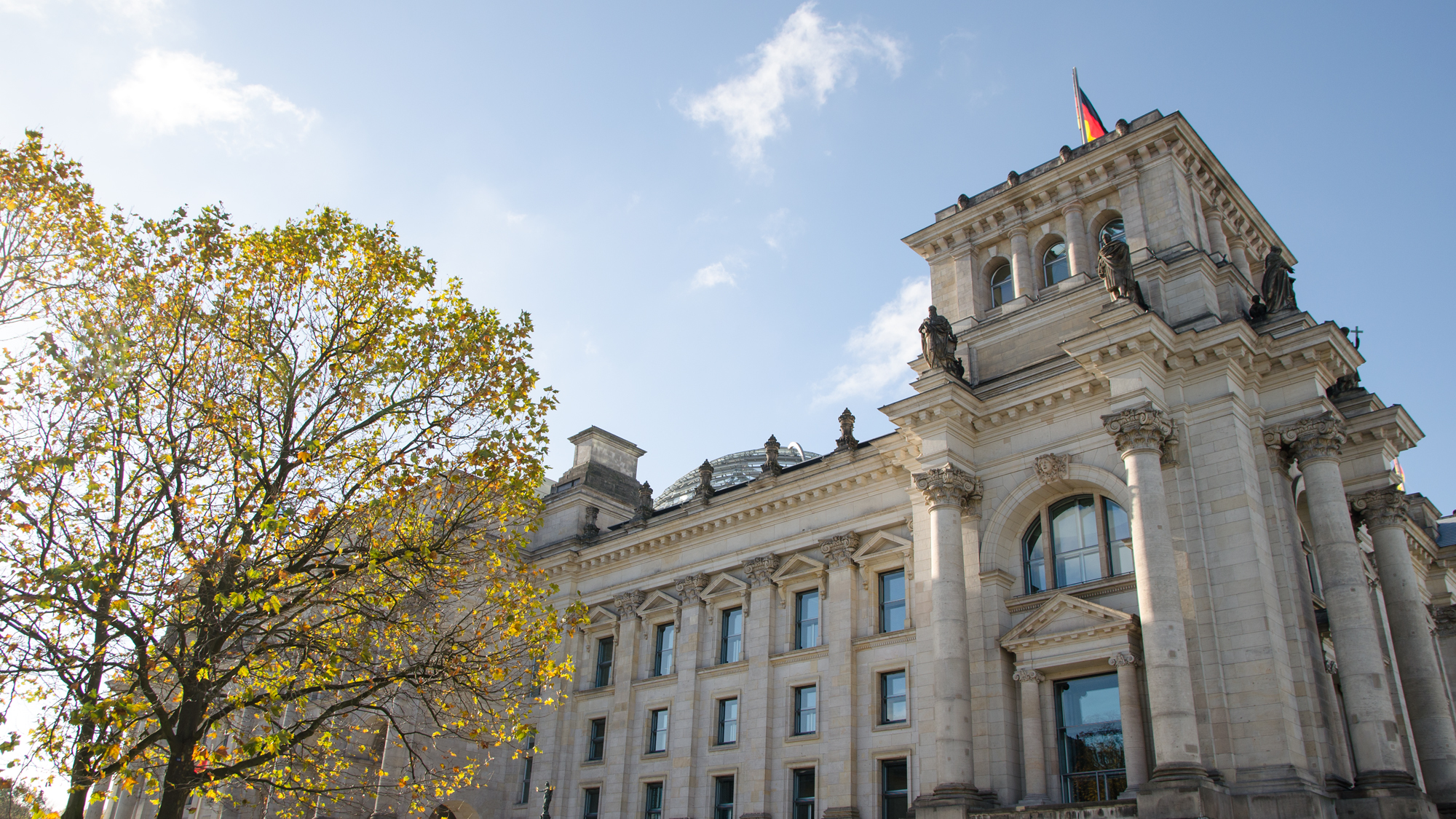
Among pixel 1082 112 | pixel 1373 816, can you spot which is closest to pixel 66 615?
pixel 1373 816

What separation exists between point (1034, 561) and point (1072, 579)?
1159 millimetres

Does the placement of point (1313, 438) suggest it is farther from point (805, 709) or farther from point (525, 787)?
point (525, 787)

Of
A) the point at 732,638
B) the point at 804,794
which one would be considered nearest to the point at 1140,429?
the point at 804,794

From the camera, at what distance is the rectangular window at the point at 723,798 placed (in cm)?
2969

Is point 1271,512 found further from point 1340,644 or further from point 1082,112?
point 1082,112

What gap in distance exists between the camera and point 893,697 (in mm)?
27156

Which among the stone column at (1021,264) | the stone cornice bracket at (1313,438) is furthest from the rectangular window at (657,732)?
the stone cornice bracket at (1313,438)

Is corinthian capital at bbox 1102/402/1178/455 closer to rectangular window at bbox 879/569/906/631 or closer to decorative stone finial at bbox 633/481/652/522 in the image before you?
rectangular window at bbox 879/569/906/631

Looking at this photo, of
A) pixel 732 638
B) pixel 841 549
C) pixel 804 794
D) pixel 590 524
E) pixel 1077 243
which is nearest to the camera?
pixel 804 794

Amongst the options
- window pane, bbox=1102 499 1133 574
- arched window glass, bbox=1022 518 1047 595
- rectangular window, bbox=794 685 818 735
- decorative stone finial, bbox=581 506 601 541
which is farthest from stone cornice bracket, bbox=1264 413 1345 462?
decorative stone finial, bbox=581 506 601 541

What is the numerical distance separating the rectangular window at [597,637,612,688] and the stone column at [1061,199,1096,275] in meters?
20.3

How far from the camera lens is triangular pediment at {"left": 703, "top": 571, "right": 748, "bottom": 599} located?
32359mm

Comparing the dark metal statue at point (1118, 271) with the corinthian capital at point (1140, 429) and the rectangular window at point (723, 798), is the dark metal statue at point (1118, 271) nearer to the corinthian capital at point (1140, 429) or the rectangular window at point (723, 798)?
the corinthian capital at point (1140, 429)

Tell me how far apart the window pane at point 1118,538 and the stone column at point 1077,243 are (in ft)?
22.9
